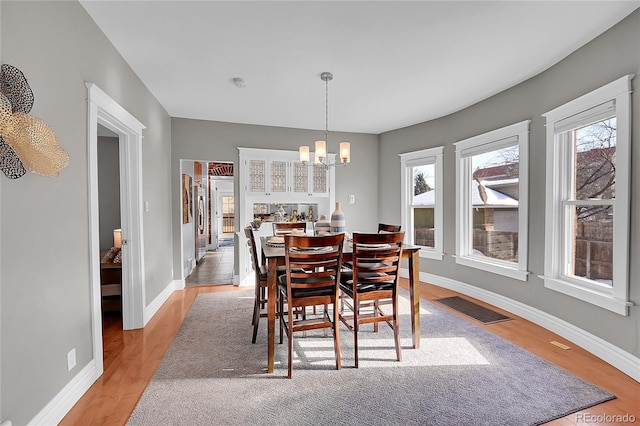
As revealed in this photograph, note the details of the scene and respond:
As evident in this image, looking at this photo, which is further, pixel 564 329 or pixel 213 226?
pixel 213 226

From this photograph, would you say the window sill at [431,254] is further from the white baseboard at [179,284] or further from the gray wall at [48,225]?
the gray wall at [48,225]

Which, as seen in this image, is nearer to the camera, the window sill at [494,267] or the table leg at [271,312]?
the table leg at [271,312]

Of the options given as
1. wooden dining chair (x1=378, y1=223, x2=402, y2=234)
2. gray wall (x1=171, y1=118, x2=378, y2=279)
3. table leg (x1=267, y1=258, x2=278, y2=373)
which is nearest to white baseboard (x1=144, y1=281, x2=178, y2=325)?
gray wall (x1=171, y1=118, x2=378, y2=279)

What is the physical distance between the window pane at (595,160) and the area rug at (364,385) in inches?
60.4

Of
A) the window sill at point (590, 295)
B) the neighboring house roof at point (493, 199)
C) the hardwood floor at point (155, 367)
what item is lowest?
the hardwood floor at point (155, 367)

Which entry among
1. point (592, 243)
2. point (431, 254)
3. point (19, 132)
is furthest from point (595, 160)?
point (19, 132)

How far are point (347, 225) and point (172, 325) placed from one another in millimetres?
3343

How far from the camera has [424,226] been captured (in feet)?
16.9

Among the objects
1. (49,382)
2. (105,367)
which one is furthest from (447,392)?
(105,367)

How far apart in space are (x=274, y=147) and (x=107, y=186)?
8.49 ft

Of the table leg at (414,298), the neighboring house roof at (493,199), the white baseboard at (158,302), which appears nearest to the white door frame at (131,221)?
the white baseboard at (158,302)

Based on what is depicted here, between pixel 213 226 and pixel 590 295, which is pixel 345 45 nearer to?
pixel 590 295

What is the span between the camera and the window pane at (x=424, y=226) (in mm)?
5047

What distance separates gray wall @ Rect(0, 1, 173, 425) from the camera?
150 centimetres
